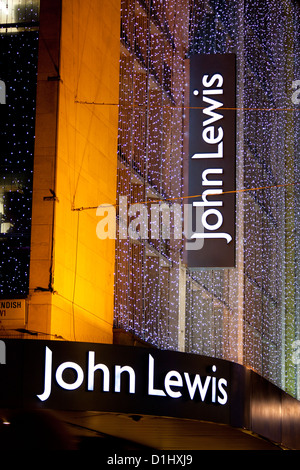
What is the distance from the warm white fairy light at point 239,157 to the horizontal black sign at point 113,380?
10.2 ft

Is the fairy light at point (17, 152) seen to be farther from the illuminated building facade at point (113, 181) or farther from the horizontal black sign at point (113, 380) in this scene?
the horizontal black sign at point (113, 380)

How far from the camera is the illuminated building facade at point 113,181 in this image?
15.4 metres

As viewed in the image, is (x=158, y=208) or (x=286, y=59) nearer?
(x=158, y=208)

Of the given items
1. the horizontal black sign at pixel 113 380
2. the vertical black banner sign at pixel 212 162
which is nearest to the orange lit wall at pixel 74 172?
the horizontal black sign at pixel 113 380

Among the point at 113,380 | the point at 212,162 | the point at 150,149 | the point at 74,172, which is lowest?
the point at 113,380

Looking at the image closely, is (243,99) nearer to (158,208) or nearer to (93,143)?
(158,208)

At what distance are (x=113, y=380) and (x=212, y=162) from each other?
5891mm

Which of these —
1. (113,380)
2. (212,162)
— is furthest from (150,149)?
(113,380)

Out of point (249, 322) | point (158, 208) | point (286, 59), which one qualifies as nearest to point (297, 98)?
point (286, 59)

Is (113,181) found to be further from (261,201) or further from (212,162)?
(261,201)

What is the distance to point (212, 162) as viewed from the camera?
59.6 feet

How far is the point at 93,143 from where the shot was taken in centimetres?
1688

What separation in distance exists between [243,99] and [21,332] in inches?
509

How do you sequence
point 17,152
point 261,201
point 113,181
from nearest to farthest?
point 17,152
point 113,181
point 261,201
